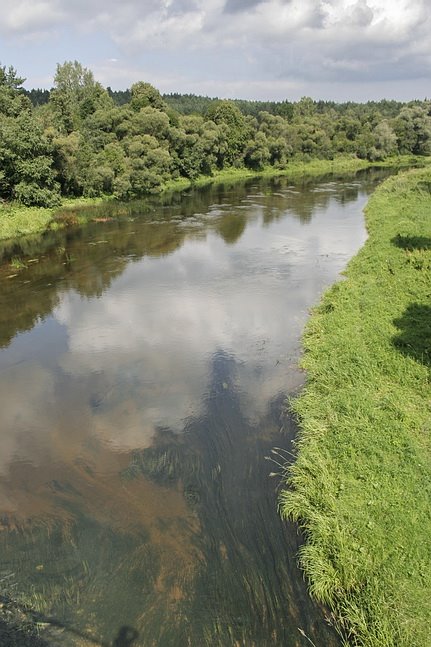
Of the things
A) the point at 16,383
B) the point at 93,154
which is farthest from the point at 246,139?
the point at 16,383

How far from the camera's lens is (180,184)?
58500 mm

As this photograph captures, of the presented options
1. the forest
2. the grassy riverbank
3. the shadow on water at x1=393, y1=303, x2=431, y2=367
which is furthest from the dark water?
the forest

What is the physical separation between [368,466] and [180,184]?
53.5 metres

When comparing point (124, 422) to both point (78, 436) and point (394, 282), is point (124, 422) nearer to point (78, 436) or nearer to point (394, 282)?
point (78, 436)

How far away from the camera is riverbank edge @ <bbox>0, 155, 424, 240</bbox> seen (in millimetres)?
34781

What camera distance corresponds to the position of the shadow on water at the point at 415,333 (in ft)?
44.9

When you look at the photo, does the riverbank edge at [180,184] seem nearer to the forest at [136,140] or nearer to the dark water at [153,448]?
the forest at [136,140]

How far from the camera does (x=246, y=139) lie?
75062mm

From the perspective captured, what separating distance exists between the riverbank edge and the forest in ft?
3.33

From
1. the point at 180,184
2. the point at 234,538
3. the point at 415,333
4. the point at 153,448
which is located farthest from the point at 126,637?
the point at 180,184

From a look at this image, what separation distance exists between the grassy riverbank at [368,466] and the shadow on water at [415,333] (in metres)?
0.03

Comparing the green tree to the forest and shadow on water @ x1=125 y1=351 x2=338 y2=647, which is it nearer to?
the forest

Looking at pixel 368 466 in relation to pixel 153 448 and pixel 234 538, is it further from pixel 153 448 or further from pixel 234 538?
pixel 153 448

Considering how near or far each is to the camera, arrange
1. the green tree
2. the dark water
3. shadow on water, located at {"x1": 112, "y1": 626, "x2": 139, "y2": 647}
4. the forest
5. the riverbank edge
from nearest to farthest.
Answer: shadow on water, located at {"x1": 112, "y1": 626, "x2": 139, "y2": 647}, the dark water, the riverbank edge, the forest, the green tree
